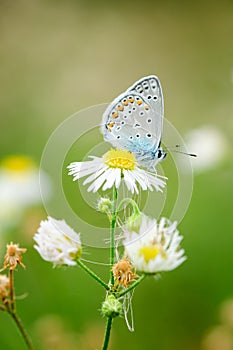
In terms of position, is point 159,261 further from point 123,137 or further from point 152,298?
point 152,298

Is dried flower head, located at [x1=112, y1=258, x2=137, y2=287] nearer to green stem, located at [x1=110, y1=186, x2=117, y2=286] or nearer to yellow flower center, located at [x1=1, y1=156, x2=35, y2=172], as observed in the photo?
green stem, located at [x1=110, y1=186, x2=117, y2=286]

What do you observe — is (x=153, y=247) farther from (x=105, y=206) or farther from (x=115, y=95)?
(x=115, y=95)

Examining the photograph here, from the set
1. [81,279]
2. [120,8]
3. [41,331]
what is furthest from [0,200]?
[120,8]

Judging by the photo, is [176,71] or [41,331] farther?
Result: [176,71]

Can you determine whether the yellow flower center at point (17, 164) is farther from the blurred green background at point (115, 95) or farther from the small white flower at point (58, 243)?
the small white flower at point (58, 243)

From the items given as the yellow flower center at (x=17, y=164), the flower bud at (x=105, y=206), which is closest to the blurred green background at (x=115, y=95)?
the yellow flower center at (x=17, y=164)

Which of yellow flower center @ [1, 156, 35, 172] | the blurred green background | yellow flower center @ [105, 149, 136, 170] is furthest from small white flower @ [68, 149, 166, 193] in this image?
yellow flower center @ [1, 156, 35, 172]
